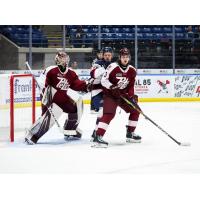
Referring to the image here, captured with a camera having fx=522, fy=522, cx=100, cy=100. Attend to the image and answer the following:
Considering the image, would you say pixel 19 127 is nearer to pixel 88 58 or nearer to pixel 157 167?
pixel 157 167

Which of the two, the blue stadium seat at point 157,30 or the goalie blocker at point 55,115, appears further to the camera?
the blue stadium seat at point 157,30

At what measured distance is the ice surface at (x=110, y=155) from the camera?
3520 mm

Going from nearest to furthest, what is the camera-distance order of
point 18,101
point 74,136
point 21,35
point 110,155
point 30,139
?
point 110,155
point 30,139
point 74,136
point 18,101
point 21,35

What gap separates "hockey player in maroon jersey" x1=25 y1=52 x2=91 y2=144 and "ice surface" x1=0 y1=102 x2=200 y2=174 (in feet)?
0.48

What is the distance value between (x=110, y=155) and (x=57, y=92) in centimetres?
93

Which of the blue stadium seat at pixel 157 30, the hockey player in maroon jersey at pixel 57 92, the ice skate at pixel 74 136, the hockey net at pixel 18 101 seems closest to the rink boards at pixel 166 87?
the blue stadium seat at pixel 157 30

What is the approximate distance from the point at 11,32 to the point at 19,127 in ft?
20.3

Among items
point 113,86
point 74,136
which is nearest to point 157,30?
point 74,136

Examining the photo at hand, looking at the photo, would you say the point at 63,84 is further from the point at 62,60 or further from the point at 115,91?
the point at 115,91

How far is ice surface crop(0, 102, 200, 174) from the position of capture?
3520mm

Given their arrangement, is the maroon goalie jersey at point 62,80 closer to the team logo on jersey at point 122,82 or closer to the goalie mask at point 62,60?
the goalie mask at point 62,60

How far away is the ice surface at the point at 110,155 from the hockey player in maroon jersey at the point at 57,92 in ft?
0.48

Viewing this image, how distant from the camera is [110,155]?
407 centimetres

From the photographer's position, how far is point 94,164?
12.1 ft
